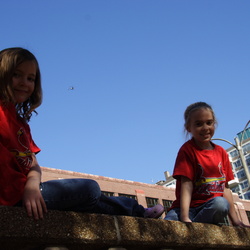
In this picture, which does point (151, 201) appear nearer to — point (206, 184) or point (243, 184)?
point (206, 184)

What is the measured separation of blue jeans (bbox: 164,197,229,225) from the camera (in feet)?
9.26

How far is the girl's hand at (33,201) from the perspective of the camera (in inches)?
70.0

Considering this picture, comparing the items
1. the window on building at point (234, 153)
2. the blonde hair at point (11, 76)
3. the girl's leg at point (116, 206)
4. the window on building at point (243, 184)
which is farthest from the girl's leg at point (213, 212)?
the window on building at point (234, 153)

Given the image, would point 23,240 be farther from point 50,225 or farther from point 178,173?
point 178,173

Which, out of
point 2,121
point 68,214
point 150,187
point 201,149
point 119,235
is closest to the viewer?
point 68,214

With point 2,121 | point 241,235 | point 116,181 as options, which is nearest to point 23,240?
point 2,121

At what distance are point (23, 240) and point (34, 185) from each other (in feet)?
1.46

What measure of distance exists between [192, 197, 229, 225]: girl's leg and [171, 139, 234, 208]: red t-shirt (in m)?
0.13

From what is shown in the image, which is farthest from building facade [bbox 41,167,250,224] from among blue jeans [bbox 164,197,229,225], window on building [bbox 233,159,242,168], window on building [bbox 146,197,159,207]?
window on building [bbox 233,159,242,168]

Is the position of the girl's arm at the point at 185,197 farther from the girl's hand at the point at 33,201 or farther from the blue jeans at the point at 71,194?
the girl's hand at the point at 33,201

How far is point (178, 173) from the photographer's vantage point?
312cm

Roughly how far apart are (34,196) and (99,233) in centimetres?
38

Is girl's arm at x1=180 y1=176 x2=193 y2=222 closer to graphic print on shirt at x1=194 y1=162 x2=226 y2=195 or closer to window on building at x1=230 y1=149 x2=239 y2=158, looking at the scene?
graphic print on shirt at x1=194 y1=162 x2=226 y2=195

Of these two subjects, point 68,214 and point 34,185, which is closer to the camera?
point 68,214
